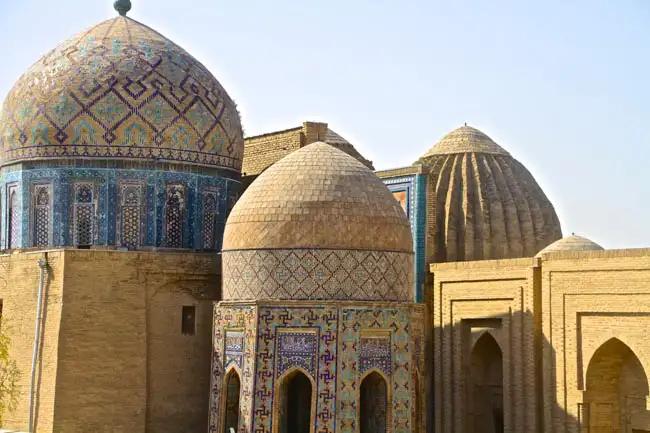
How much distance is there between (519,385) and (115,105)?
7.90 m

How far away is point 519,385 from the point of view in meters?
19.2

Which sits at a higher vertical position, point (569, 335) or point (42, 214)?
point (42, 214)

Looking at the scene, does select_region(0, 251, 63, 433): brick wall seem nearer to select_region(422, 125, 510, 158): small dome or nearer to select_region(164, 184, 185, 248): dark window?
select_region(164, 184, 185, 248): dark window

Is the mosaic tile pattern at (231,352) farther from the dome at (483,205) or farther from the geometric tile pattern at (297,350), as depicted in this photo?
the dome at (483,205)

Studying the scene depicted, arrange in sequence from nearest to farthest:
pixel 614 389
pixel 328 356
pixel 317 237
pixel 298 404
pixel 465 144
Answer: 1. pixel 328 356
2. pixel 317 237
3. pixel 614 389
4. pixel 298 404
5. pixel 465 144

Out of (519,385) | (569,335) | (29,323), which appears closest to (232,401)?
(29,323)

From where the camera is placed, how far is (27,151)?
20.7 m

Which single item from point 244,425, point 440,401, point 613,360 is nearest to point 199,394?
point 244,425

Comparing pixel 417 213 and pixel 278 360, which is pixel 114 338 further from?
pixel 417 213

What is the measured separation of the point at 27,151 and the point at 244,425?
638 cm

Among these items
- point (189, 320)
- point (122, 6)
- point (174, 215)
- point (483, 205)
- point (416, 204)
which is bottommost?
point (189, 320)

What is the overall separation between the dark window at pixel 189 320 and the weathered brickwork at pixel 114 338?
7 centimetres

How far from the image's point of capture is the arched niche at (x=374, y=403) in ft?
58.4

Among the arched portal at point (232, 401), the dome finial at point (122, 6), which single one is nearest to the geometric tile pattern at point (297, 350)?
the arched portal at point (232, 401)
